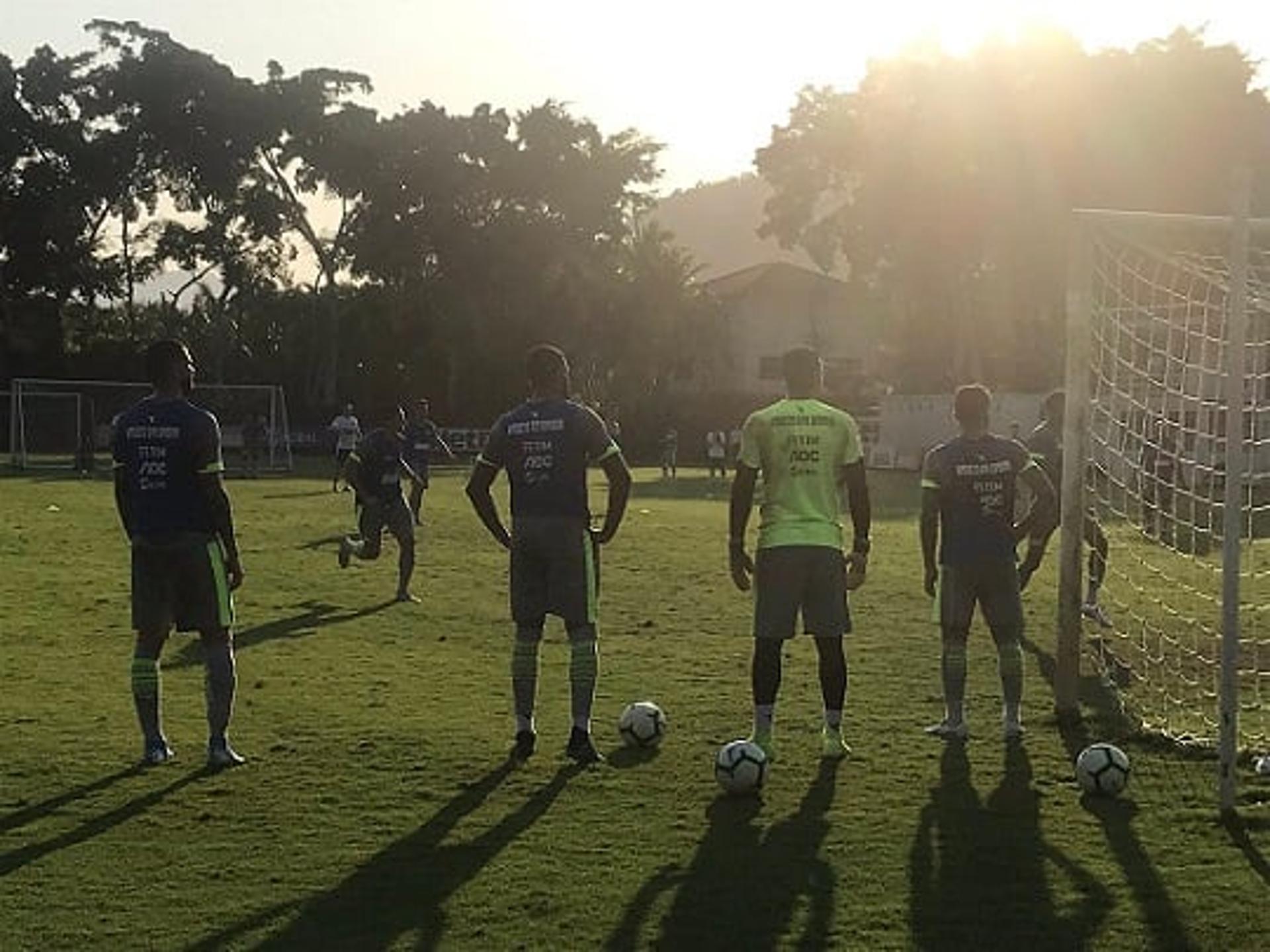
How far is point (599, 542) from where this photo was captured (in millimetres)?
8602

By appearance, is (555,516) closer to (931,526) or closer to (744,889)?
(931,526)

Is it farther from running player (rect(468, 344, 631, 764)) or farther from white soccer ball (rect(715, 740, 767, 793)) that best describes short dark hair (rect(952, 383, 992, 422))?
white soccer ball (rect(715, 740, 767, 793))

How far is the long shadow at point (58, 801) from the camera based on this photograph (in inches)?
282

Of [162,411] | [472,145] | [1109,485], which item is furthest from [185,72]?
[162,411]

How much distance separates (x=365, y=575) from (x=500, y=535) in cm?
949

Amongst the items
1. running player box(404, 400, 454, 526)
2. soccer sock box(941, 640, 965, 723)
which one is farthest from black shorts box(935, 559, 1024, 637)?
running player box(404, 400, 454, 526)

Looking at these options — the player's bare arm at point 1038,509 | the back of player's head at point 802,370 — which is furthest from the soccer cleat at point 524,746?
the player's bare arm at point 1038,509

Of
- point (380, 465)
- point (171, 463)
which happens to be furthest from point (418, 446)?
point (171, 463)

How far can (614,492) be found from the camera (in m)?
8.58

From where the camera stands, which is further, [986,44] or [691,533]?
[986,44]

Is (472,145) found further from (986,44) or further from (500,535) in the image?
(500,535)

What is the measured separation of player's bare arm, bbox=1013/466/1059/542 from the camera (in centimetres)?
915

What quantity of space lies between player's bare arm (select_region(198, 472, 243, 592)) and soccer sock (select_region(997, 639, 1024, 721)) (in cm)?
405

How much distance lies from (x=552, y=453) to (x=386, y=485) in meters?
7.46
